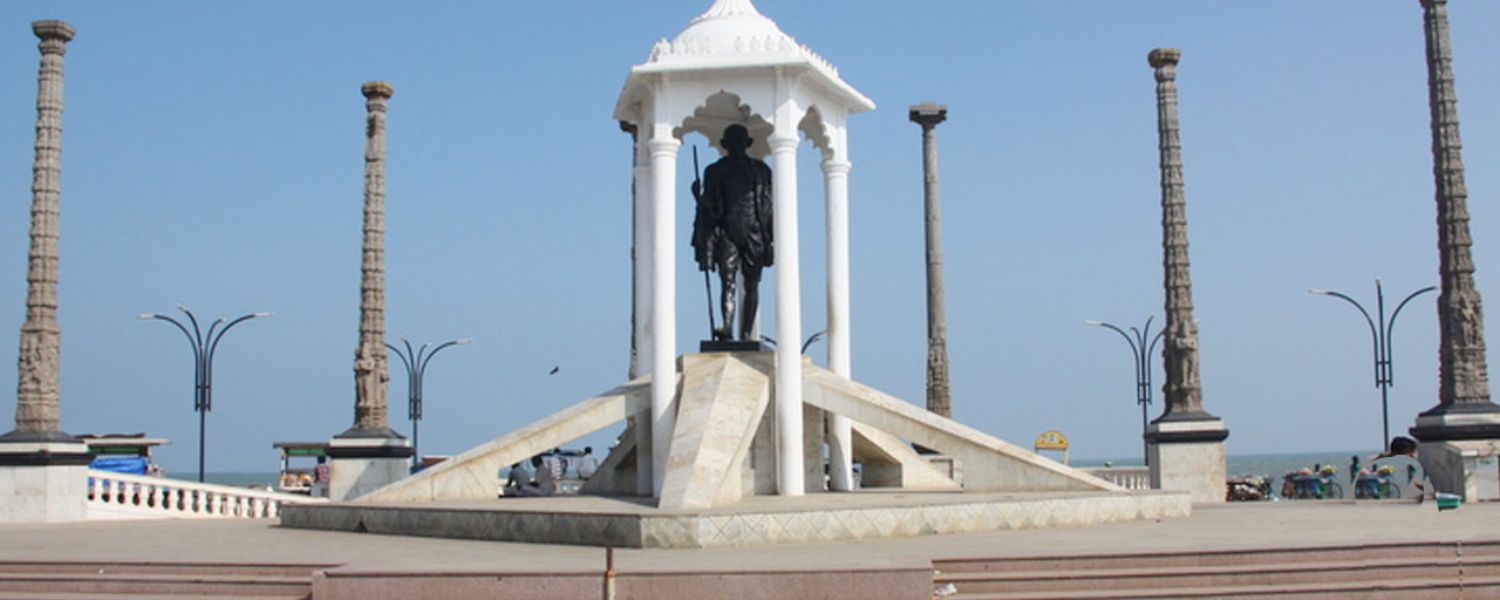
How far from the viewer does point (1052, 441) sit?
44625 mm

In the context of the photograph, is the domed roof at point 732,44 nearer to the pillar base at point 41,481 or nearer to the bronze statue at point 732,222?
the bronze statue at point 732,222

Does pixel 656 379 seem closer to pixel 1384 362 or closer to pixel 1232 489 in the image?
pixel 1232 489

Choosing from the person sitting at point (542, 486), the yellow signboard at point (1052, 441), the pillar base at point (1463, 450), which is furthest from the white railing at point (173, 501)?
the yellow signboard at point (1052, 441)

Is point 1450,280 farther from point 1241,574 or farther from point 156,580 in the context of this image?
point 156,580

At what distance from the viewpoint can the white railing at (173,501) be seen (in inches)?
869

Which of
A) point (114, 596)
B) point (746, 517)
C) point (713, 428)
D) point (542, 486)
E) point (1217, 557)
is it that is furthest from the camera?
point (542, 486)

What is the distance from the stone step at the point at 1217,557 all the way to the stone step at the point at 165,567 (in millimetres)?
4102

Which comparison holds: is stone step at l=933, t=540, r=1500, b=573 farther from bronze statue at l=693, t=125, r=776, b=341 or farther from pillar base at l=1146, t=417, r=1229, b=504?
pillar base at l=1146, t=417, r=1229, b=504

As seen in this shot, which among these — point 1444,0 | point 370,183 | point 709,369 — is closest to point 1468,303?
point 1444,0

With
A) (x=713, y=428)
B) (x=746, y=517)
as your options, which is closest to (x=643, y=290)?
(x=713, y=428)

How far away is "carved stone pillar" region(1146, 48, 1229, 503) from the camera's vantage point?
25609 millimetres

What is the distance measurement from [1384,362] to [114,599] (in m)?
34.8

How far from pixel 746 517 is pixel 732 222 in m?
5.88

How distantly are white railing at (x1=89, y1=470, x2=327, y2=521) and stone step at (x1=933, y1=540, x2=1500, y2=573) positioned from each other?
1378cm
